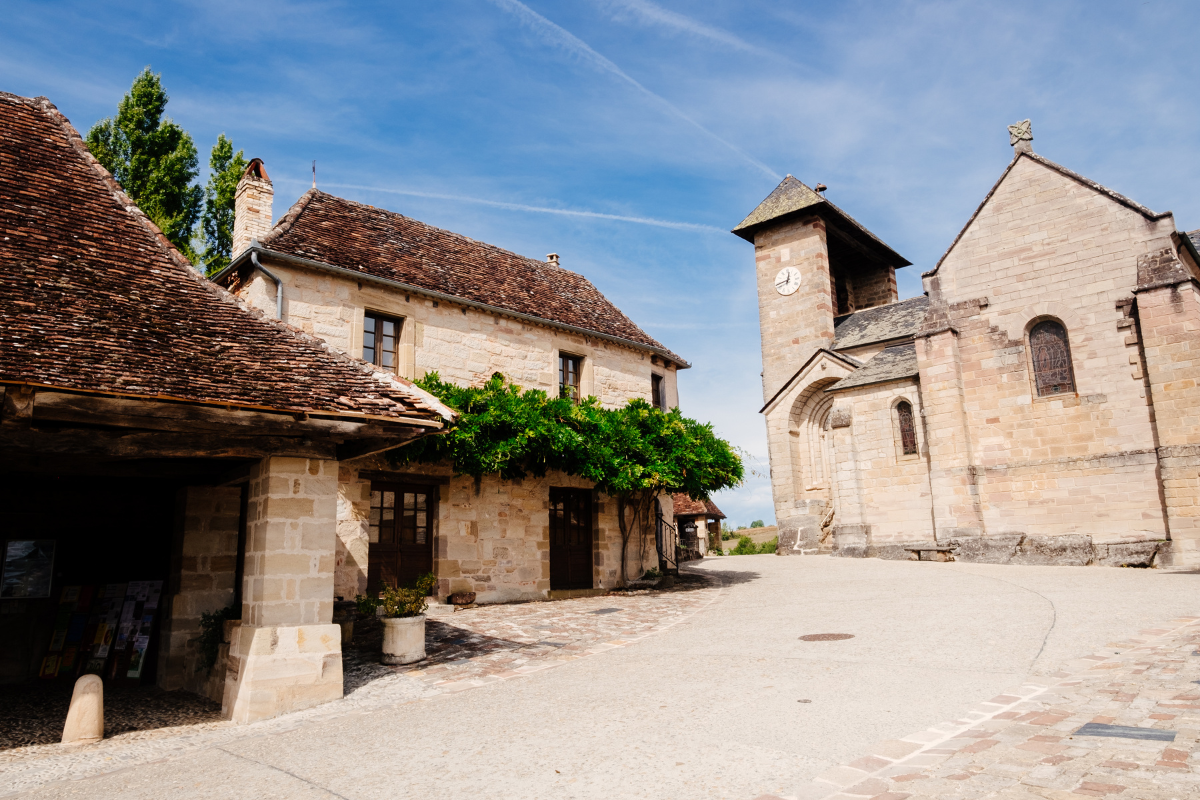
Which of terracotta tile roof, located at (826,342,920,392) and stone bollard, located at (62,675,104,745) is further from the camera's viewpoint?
terracotta tile roof, located at (826,342,920,392)

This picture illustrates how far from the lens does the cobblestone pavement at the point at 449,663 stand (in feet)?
16.6

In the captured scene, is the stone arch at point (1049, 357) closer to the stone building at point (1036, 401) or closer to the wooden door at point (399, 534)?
the stone building at point (1036, 401)

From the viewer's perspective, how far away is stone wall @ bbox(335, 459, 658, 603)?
37.4ft

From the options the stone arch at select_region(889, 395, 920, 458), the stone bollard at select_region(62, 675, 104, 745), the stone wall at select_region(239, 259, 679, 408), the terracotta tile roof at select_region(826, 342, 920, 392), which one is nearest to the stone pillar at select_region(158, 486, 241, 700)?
the stone bollard at select_region(62, 675, 104, 745)

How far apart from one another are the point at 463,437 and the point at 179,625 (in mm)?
4730

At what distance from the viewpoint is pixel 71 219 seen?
7227 mm

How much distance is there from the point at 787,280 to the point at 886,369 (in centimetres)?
700

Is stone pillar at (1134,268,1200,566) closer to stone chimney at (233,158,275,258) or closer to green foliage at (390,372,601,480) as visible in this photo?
green foliage at (390,372,601,480)

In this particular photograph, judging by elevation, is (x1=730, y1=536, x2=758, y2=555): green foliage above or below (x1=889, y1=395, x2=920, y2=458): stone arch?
below

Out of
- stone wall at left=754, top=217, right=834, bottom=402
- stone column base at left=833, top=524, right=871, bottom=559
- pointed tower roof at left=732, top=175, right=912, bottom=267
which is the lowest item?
stone column base at left=833, top=524, right=871, bottom=559

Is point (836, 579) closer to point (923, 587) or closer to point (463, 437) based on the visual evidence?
point (923, 587)

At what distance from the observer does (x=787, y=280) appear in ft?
84.8

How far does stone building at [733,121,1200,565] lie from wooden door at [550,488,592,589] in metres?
7.96

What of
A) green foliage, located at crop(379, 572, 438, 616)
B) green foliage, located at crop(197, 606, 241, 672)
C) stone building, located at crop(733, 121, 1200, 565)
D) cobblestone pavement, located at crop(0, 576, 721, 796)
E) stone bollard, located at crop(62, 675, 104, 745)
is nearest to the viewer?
cobblestone pavement, located at crop(0, 576, 721, 796)
